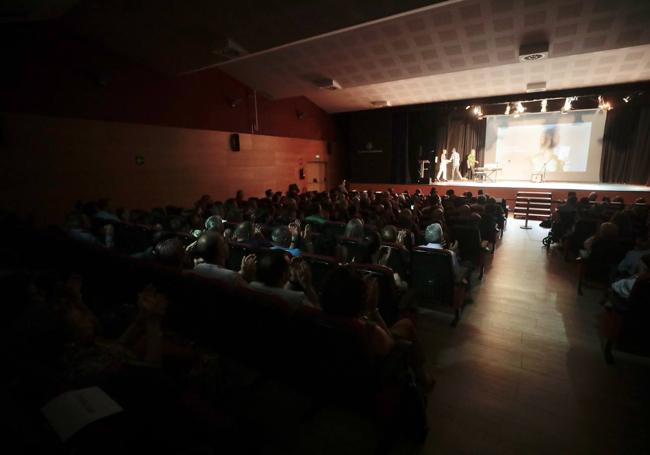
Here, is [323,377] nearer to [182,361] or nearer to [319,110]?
[182,361]

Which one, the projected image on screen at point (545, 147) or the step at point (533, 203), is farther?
the projected image on screen at point (545, 147)

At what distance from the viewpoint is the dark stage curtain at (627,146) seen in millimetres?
9987

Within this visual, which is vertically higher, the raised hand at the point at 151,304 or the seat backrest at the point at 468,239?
the raised hand at the point at 151,304

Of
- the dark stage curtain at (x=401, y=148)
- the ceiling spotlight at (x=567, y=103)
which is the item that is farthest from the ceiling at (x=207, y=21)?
the dark stage curtain at (x=401, y=148)

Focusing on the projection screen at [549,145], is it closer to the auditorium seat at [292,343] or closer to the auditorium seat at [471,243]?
the auditorium seat at [471,243]

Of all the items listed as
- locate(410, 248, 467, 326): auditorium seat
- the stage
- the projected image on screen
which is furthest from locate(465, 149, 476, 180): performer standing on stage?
locate(410, 248, 467, 326): auditorium seat

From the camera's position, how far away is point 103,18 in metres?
5.55

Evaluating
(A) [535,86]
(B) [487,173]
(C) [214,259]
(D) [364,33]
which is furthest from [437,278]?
(B) [487,173]

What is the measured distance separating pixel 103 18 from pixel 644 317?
8282mm

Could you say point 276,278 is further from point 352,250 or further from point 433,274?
point 433,274

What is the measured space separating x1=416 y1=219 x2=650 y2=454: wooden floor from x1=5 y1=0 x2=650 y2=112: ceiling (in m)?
4.30

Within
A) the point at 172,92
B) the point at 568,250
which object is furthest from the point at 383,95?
the point at 568,250

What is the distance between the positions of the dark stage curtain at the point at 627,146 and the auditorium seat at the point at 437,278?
443 inches

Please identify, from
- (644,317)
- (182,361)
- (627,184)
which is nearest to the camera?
(182,361)
